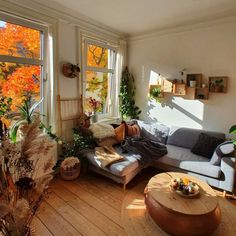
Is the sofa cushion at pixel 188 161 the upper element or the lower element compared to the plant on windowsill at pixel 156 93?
lower

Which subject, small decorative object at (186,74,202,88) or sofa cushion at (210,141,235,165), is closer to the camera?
sofa cushion at (210,141,235,165)

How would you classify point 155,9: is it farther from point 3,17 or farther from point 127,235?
point 127,235

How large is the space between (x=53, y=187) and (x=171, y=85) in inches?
109

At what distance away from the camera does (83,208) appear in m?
2.31

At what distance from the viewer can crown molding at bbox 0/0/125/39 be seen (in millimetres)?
2482

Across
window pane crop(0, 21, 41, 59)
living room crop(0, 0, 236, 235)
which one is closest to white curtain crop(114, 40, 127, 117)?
living room crop(0, 0, 236, 235)

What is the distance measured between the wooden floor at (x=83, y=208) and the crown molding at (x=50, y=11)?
245 centimetres

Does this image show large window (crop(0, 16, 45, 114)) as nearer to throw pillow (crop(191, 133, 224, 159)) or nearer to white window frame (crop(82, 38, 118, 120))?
white window frame (crop(82, 38, 118, 120))

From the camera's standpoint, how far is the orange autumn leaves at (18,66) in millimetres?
2561

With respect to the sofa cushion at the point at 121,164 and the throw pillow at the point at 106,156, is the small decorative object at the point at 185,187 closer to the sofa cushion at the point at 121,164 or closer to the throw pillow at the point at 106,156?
the sofa cushion at the point at 121,164

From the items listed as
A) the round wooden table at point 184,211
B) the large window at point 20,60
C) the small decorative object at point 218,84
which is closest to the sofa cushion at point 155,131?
the small decorative object at point 218,84

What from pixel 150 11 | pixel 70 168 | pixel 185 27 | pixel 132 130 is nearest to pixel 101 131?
pixel 132 130

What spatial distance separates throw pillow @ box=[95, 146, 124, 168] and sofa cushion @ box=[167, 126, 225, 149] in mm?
1218

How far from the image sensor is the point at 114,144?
11.2 ft
